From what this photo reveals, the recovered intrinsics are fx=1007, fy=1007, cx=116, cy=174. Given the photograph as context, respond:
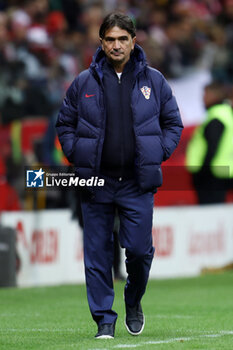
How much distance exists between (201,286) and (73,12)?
806 cm

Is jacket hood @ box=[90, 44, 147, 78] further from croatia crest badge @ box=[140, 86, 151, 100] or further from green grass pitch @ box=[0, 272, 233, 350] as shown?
green grass pitch @ box=[0, 272, 233, 350]

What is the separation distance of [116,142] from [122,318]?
7.58 ft

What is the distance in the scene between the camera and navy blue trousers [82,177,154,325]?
668cm

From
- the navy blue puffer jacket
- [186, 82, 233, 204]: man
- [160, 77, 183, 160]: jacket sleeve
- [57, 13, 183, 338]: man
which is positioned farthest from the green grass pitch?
[186, 82, 233, 204]: man

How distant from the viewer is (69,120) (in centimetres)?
676

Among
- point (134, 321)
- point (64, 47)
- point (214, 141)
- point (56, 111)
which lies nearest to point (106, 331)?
point (134, 321)

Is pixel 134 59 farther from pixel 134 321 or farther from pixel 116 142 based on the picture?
pixel 134 321

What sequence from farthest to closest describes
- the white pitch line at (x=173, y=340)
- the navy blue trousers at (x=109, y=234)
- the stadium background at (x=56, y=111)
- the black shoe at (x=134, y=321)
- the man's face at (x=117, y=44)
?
the stadium background at (x=56, y=111), the black shoe at (x=134, y=321), the navy blue trousers at (x=109, y=234), the man's face at (x=117, y=44), the white pitch line at (x=173, y=340)

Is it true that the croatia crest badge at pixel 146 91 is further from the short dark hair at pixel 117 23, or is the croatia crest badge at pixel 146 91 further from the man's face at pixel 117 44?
the short dark hair at pixel 117 23

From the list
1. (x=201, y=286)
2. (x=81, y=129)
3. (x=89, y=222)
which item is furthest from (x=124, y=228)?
(x=201, y=286)

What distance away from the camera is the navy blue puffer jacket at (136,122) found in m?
6.56

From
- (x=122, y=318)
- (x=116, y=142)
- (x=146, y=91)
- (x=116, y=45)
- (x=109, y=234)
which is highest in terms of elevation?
(x=116, y=45)

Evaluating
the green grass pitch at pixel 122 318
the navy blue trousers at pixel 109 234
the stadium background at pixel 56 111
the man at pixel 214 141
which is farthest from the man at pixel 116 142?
the man at pixel 214 141

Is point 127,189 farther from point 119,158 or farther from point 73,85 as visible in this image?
point 73,85
